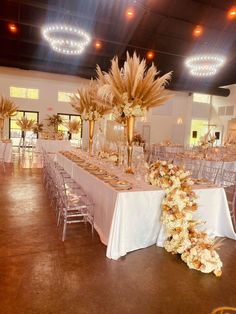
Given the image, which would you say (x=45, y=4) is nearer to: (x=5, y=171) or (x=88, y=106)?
(x=88, y=106)

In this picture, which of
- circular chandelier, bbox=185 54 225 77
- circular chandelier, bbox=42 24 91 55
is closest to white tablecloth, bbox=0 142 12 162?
circular chandelier, bbox=42 24 91 55

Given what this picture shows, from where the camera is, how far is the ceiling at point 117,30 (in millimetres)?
8500

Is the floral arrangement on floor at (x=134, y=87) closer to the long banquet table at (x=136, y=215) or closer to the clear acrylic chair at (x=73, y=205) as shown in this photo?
the long banquet table at (x=136, y=215)

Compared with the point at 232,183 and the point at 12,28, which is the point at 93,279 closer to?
the point at 232,183

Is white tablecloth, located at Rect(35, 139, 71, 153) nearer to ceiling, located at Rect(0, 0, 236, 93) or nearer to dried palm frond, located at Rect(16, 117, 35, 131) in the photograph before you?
dried palm frond, located at Rect(16, 117, 35, 131)

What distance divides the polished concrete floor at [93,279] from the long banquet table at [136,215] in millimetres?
137

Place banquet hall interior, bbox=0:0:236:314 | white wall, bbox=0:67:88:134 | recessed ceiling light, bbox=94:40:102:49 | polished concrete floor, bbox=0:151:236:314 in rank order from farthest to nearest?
1. white wall, bbox=0:67:88:134
2. recessed ceiling light, bbox=94:40:102:49
3. banquet hall interior, bbox=0:0:236:314
4. polished concrete floor, bbox=0:151:236:314

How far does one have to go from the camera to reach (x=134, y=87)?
336 cm

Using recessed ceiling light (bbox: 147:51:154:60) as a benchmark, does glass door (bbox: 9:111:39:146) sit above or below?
below

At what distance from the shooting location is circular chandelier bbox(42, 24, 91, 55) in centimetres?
711

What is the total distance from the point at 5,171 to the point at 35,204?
363cm

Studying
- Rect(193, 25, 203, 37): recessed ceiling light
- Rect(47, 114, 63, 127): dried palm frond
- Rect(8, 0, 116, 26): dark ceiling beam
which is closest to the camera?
Rect(8, 0, 116, 26): dark ceiling beam

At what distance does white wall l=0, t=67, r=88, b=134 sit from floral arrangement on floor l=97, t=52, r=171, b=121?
12.2 meters

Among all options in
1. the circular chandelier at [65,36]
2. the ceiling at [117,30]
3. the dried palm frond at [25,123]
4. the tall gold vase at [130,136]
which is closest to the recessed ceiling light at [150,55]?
the ceiling at [117,30]
